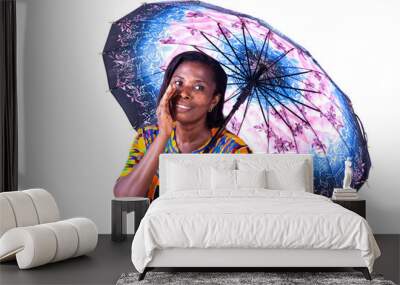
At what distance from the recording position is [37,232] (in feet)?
16.2

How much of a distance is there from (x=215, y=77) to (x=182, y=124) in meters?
0.64

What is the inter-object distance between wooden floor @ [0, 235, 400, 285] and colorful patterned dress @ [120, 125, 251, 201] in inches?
46.8

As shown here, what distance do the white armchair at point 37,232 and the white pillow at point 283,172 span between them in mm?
1904

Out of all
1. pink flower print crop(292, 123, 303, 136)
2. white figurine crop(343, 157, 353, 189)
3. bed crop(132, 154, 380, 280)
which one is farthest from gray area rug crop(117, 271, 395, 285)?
pink flower print crop(292, 123, 303, 136)

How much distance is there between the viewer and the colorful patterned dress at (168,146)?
693 cm

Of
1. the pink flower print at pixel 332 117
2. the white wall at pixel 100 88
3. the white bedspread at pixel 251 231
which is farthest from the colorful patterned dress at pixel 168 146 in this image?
the white bedspread at pixel 251 231

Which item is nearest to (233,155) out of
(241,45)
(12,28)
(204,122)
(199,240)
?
(204,122)

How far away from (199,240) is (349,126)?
3020 millimetres

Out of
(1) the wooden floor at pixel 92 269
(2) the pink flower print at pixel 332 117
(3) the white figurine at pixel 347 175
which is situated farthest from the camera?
(2) the pink flower print at pixel 332 117

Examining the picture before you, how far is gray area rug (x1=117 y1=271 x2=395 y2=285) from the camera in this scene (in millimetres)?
4508

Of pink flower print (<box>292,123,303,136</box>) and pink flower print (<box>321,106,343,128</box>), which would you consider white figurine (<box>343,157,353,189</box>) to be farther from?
pink flower print (<box>292,123,303,136</box>)

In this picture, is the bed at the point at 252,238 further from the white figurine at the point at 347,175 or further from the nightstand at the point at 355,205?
the white figurine at the point at 347,175

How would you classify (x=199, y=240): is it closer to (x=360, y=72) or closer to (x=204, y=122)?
(x=204, y=122)

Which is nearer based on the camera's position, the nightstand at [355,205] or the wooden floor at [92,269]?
the wooden floor at [92,269]
